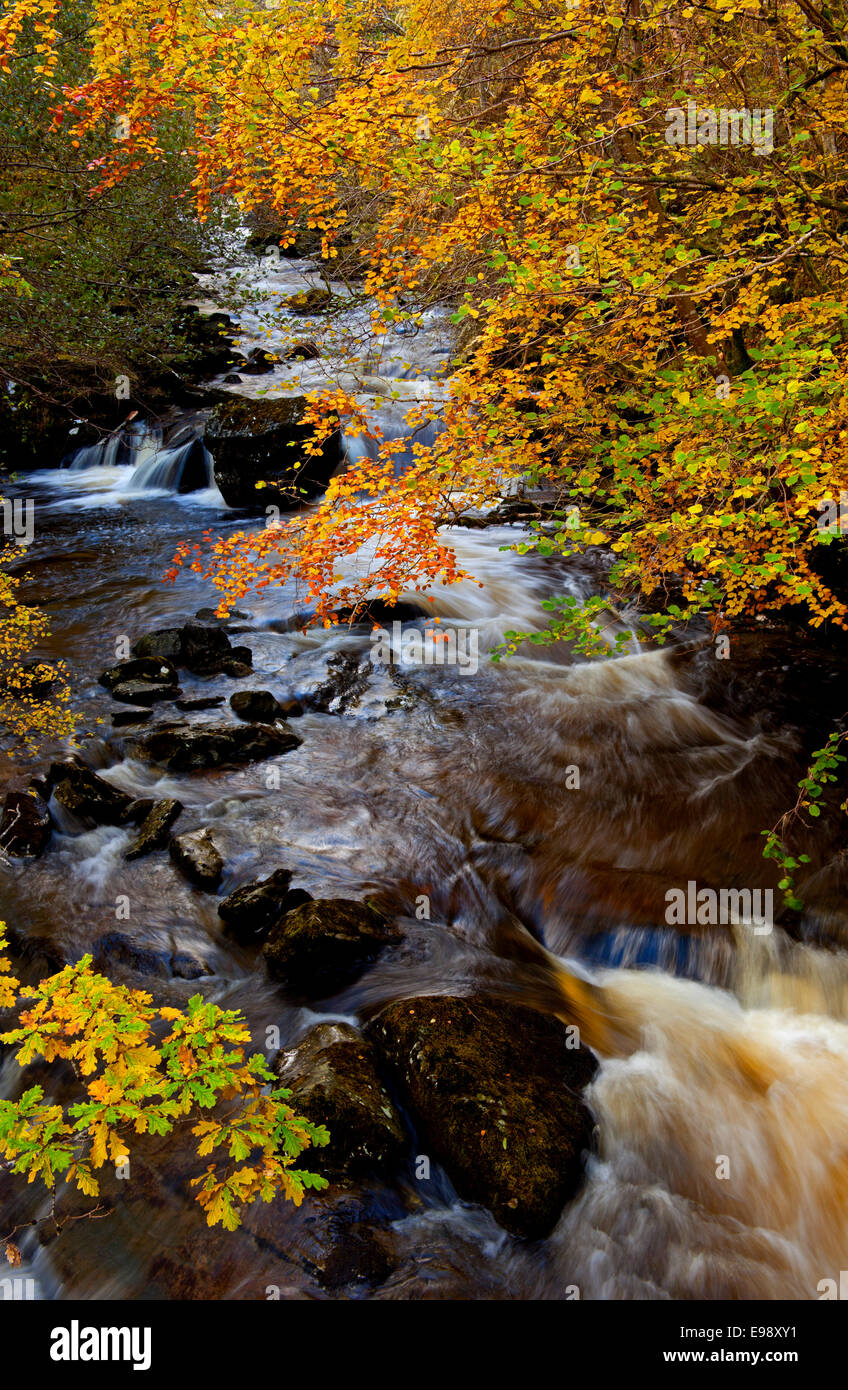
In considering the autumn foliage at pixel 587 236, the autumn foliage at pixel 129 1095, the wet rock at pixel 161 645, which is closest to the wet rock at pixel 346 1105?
the autumn foliage at pixel 129 1095

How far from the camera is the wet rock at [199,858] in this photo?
5656mm

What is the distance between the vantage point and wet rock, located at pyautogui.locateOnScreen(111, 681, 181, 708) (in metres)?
7.78

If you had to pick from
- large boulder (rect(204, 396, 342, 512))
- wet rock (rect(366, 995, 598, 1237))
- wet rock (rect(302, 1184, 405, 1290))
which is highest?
large boulder (rect(204, 396, 342, 512))

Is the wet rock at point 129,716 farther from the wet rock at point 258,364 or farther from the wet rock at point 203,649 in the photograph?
the wet rock at point 258,364

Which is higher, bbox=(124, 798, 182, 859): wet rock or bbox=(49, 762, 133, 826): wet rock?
bbox=(49, 762, 133, 826): wet rock

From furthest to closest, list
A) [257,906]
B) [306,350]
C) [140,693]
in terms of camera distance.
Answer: [306,350] → [140,693] → [257,906]

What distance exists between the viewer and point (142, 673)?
26.7ft

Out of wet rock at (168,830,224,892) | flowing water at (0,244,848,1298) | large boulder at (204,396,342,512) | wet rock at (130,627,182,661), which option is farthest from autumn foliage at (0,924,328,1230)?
large boulder at (204,396,342,512)

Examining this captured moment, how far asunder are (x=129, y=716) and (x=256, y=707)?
121 centimetres

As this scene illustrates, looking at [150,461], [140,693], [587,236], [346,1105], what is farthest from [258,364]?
[346,1105]

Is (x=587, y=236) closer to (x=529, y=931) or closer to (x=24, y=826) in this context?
(x=529, y=931)

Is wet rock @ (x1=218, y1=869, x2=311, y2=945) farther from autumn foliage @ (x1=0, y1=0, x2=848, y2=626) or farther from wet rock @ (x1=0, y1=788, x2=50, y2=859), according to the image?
autumn foliage @ (x1=0, y1=0, x2=848, y2=626)

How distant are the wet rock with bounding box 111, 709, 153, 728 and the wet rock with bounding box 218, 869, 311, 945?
2656 millimetres
